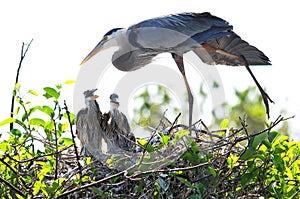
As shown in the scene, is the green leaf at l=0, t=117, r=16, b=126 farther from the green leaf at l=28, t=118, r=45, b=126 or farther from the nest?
the nest

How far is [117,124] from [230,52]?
1.56 m

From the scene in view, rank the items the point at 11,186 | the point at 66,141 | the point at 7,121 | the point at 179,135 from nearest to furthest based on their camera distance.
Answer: the point at 11,186 → the point at 179,135 → the point at 7,121 → the point at 66,141

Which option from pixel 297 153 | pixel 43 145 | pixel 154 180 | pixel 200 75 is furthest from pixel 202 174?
pixel 200 75

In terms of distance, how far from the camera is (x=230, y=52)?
693 cm

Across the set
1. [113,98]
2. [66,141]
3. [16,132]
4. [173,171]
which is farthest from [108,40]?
[173,171]

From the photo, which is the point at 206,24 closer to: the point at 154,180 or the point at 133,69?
the point at 133,69

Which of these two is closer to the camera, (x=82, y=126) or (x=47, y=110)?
(x=47, y=110)

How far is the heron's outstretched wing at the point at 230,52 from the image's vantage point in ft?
22.3

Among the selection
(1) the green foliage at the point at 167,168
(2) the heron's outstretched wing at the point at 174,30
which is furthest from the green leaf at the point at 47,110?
(2) the heron's outstretched wing at the point at 174,30

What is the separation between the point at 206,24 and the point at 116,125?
1.48 metres

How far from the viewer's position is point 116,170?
4.84 metres

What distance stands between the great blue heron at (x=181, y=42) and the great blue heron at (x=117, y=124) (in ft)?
2.85

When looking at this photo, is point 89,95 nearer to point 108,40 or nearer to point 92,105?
point 92,105

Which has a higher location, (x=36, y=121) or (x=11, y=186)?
(x=36, y=121)
